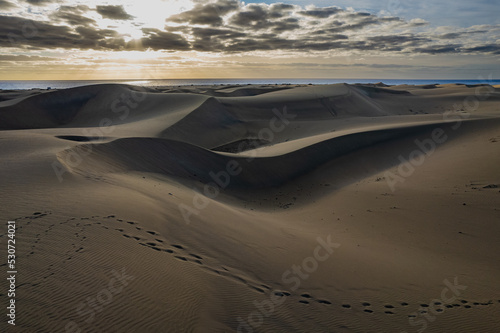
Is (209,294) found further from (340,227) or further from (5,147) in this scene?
(5,147)

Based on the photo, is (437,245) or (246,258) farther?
(437,245)

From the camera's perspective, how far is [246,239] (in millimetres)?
7410

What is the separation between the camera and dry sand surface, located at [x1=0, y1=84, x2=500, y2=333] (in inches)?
182

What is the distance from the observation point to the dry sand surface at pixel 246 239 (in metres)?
4.63

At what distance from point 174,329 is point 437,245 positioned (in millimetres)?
7143

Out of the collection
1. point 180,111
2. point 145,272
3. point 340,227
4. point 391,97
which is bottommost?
point 340,227

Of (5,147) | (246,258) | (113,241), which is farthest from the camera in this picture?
(5,147)

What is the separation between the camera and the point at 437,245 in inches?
321

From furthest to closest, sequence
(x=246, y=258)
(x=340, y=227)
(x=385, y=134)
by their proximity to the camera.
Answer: (x=385, y=134) < (x=340, y=227) < (x=246, y=258)

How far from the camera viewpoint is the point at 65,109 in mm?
34625

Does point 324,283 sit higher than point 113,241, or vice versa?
point 113,241

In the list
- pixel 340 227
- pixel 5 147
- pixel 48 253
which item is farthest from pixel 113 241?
pixel 5 147

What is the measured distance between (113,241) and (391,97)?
60.5 metres

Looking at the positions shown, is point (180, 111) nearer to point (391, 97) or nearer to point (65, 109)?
point (65, 109)
